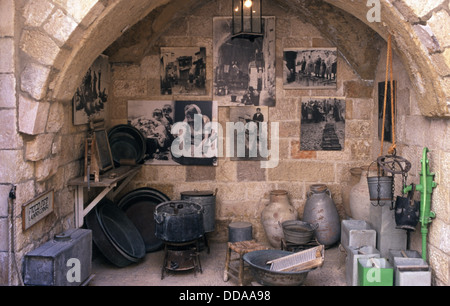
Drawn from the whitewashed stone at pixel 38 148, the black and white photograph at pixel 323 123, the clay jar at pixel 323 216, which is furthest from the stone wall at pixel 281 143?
the whitewashed stone at pixel 38 148

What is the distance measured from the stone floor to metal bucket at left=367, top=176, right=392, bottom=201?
1081mm

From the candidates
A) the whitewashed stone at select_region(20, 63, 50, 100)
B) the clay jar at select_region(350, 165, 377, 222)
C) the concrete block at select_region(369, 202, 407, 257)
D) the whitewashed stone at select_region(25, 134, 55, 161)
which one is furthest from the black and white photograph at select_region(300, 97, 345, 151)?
the whitewashed stone at select_region(20, 63, 50, 100)

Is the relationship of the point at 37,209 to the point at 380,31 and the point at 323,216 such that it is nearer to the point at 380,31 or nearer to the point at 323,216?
the point at 323,216

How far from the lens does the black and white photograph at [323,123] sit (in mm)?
6152

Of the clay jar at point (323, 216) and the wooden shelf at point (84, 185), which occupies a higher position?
the wooden shelf at point (84, 185)

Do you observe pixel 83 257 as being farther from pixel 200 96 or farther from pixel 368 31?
pixel 368 31

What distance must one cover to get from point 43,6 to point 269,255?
3.05 meters

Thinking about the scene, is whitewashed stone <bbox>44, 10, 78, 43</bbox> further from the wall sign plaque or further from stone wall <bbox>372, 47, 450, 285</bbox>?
stone wall <bbox>372, 47, 450, 285</bbox>

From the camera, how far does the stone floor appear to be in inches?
192

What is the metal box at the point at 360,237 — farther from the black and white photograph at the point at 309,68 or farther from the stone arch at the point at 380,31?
the black and white photograph at the point at 309,68

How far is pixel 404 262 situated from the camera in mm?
4160

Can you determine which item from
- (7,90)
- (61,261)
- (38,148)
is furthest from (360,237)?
(7,90)

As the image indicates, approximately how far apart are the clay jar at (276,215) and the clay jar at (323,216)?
0.71 ft
